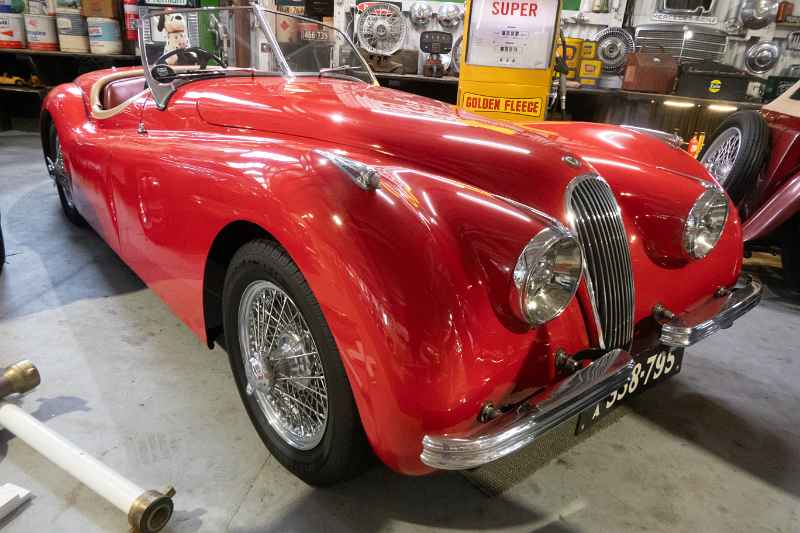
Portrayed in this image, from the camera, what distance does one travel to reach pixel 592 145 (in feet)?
6.75

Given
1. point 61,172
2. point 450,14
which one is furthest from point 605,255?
point 450,14

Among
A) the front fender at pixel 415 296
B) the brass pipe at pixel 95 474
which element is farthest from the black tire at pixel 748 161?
the brass pipe at pixel 95 474

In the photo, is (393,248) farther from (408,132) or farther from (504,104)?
(504,104)

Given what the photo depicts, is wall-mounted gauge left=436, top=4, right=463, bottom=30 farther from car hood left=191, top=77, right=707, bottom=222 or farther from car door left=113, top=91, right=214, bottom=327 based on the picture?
car door left=113, top=91, right=214, bottom=327

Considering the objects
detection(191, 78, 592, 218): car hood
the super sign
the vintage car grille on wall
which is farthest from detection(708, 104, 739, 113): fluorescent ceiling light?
detection(191, 78, 592, 218): car hood

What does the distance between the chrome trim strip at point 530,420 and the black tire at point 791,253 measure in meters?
2.60

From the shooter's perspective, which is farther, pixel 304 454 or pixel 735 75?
pixel 735 75

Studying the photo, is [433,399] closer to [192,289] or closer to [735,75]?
[192,289]

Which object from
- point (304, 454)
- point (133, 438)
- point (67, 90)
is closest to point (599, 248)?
point (304, 454)

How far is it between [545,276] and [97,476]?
1184mm

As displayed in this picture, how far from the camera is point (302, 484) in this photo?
1.50m

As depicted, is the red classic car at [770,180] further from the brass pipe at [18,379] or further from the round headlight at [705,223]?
the brass pipe at [18,379]

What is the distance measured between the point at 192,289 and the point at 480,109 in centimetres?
411

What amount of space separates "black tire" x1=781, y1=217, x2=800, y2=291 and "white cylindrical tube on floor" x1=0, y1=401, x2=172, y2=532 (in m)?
3.48
